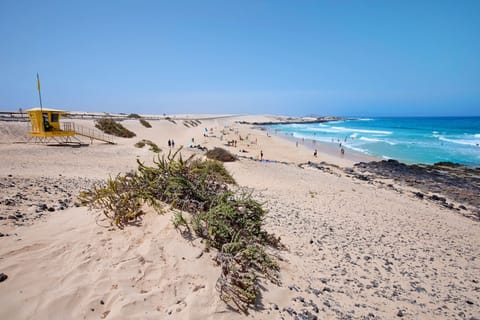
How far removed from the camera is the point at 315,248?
5.28 m

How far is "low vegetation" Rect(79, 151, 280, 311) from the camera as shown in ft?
10.00

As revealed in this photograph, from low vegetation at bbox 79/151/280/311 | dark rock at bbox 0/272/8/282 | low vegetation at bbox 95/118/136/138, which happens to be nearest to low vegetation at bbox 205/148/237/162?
low vegetation at bbox 79/151/280/311

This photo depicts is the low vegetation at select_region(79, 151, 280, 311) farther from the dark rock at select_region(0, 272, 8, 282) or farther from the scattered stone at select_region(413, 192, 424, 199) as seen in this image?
the scattered stone at select_region(413, 192, 424, 199)

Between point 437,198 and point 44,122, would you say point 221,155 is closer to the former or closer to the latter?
point 44,122

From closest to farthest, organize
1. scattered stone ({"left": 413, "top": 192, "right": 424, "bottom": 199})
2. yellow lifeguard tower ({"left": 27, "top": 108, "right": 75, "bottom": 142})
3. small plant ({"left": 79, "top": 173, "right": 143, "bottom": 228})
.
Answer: small plant ({"left": 79, "top": 173, "right": 143, "bottom": 228}) < scattered stone ({"left": 413, "top": 192, "right": 424, "bottom": 199}) < yellow lifeguard tower ({"left": 27, "top": 108, "right": 75, "bottom": 142})

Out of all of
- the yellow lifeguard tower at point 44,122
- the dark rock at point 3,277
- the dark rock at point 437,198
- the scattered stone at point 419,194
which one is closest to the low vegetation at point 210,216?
the dark rock at point 3,277

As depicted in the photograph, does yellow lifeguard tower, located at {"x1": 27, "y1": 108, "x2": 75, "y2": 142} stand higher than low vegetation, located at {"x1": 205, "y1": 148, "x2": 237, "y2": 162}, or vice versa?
yellow lifeguard tower, located at {"x1": 27, "y1": 108, "x2": 75, "y2": 142}

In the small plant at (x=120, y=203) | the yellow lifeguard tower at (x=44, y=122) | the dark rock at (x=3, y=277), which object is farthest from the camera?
the yellow lifeguard tower at (x=44, y=122)

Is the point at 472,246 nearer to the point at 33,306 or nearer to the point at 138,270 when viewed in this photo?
the point at 138,270

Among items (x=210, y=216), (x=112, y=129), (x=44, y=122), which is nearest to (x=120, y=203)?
(x=210, y=216)

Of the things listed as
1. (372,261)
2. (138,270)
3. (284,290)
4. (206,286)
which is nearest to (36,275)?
(138,270)

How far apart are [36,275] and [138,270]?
41.4 inches

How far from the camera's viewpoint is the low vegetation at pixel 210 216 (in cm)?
305

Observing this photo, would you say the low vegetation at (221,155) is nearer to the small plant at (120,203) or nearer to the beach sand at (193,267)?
the beach sand at (193,267)
